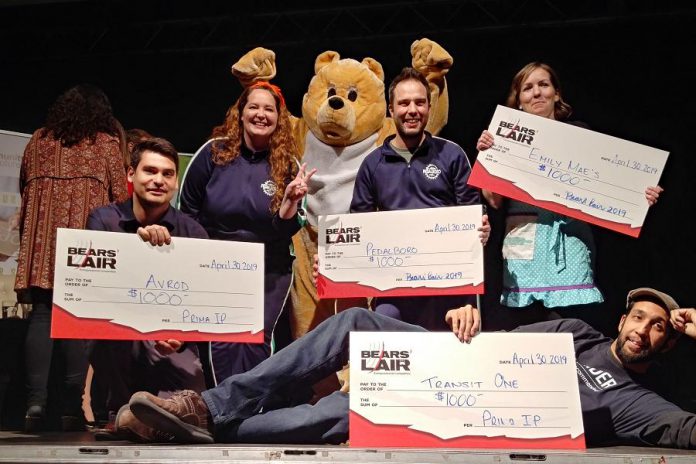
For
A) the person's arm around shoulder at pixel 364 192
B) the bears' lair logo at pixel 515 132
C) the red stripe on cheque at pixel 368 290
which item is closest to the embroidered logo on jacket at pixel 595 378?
the red stripe on cheque at pixel 368 290

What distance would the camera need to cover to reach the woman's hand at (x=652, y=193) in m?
2.78

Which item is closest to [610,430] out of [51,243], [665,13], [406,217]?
[406,217]

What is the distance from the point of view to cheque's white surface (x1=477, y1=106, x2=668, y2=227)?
9.22ft

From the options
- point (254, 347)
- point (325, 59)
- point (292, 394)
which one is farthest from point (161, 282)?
point (325, 59)

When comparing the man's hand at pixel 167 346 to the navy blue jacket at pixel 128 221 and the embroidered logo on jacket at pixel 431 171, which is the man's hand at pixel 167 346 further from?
the embroidered logo on jacket at pixel 431 171

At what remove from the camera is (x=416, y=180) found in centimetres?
292

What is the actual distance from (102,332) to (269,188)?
86 centimetres

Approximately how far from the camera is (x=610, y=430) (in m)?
2.53

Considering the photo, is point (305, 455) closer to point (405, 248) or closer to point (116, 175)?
point (405, 248)

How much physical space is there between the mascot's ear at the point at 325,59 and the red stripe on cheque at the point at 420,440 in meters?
1.58

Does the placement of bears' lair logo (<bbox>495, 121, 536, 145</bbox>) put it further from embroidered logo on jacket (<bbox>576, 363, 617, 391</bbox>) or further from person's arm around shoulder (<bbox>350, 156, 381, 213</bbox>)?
embroidered logo on jacket (<bbox>576, 363, 617, 391</bbox>)

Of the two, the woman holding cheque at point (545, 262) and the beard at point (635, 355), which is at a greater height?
the woman holding cheque at point (545, 262)

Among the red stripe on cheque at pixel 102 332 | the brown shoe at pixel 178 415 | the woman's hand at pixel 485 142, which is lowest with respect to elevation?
the brown shoe at pixel 178 415

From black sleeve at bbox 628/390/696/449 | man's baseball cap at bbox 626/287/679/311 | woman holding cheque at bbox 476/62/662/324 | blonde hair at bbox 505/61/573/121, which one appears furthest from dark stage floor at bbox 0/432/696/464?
blonde hair at bbox 505/61/573/121
